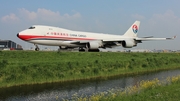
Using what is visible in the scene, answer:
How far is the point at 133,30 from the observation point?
5909cm

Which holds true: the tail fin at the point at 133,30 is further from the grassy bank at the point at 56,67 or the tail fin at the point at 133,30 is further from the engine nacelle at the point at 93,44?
the grassy bank at the point at 56,67

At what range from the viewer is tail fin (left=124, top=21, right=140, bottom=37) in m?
58.4

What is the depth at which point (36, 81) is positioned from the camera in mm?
22547

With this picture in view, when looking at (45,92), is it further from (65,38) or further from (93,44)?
(93,44)

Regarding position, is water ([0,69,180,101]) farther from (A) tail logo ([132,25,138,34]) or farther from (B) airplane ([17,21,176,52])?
(A) tail logo ([132,25,138,34])

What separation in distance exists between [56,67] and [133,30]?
38.2 metres

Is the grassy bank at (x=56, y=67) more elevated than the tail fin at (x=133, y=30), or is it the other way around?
the tail fin at (x=133, y=30)

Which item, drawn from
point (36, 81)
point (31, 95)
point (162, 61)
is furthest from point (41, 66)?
point (162, 61)

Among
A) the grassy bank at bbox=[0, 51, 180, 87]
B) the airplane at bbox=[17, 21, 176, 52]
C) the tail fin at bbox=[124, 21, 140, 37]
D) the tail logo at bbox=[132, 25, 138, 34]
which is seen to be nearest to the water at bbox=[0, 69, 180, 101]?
the grassy bank at bbox=[0, 51, 180, 87]

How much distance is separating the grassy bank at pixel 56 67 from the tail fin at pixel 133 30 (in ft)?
58.4

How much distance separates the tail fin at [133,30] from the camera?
58.4 m

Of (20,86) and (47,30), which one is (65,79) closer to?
(20,86)

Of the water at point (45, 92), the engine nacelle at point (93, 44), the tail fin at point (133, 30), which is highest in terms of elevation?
the tail fin at point (133, 30)

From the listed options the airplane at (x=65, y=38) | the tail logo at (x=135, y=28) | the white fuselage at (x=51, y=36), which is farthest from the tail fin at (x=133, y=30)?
the white fuselage at (x=51, y=36)
